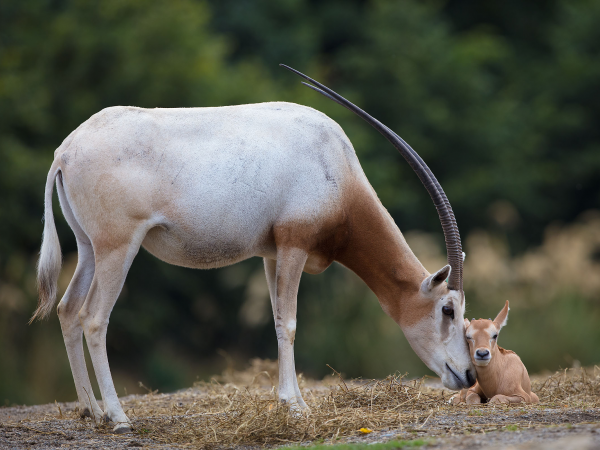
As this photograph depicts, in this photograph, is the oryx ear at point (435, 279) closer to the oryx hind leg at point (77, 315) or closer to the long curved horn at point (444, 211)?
the long curved horn at point (444, 211)

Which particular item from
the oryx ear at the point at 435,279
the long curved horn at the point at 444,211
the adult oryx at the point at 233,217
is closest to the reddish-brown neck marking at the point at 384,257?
the adult oryx at the point at 233,217

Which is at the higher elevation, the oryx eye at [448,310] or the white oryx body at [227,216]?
the white oryx body at [227,216]

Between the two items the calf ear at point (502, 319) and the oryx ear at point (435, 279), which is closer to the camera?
the oryx ear at point (435, 279)

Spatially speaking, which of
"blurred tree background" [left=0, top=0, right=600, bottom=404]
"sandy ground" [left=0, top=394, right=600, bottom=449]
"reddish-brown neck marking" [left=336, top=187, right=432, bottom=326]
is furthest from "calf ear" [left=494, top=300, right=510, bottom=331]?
"blurred tree background" [left=0, top=0, right=600, bottom=404]

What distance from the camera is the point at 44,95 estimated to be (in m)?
15.9

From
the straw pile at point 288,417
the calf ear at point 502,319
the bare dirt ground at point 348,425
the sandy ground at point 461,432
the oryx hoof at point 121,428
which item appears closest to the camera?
the sandy ground at point 461,432

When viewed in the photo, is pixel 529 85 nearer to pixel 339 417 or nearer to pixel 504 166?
pixel 504 166

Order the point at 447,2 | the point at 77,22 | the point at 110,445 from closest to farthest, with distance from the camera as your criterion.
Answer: the point at 110,445 < the point at 77,22 < the point at 447,2

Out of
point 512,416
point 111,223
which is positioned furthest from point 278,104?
point 512,416

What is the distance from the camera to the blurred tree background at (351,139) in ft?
40.6

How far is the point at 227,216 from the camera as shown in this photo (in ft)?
18.8

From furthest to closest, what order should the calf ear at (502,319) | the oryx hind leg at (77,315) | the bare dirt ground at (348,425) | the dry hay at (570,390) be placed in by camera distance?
the dry hay at (570,390)
the calf ear at (502,319)
the oryx hind leg at (77,315)
the bare dirt ground at (348,425)

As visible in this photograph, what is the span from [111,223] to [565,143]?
2162 cm

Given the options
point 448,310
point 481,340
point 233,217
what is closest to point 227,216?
point 233,217
